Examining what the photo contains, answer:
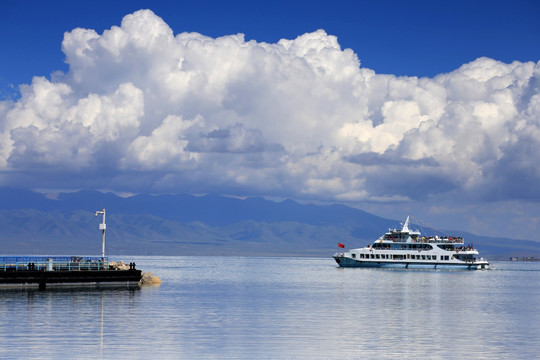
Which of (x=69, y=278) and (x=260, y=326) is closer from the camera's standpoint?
(x=260, y=326)

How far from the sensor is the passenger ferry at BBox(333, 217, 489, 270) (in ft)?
567

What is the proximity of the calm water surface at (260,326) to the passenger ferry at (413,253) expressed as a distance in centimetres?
8303

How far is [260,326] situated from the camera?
56000 mm

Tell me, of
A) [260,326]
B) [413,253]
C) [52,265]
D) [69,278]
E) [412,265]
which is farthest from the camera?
[413,253]

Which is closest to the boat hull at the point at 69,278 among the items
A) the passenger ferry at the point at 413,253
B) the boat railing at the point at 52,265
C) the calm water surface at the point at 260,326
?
the boat railing at the point at 52,265

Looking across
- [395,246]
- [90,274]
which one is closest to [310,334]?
[90,274]

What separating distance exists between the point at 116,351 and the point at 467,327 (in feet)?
92.2

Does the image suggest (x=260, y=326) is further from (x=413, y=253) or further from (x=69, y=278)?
(x=413, y=253)

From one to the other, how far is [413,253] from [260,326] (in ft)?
399

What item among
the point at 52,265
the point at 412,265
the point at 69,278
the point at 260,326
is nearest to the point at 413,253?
the point at 412,265

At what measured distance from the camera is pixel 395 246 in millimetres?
174125

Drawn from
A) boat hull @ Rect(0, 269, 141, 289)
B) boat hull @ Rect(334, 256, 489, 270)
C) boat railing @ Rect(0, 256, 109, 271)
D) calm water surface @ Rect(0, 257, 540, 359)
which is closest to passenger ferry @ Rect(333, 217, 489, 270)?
boat hull @ Rect(334, 256, 489, 270)

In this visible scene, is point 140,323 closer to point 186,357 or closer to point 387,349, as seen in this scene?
point 186,357

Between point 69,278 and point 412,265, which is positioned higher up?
point 69,278
